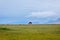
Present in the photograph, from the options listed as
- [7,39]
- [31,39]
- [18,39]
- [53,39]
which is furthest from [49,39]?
[7,39]

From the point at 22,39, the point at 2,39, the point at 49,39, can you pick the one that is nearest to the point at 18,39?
the point at 22,39

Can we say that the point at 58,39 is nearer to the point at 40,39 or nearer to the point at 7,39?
the point at 40,39

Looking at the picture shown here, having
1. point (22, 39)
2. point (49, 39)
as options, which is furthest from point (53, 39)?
point (22, 39)

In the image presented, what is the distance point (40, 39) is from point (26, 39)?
1.72 meters

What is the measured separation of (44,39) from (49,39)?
2.17ft

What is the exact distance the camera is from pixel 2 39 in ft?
72.2

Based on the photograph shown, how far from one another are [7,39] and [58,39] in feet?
20.8

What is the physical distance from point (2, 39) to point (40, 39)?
15.3 feet

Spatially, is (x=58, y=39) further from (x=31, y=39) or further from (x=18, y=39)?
(x=18, y=39)

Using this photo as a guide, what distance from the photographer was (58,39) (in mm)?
22438

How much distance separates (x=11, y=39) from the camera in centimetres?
2178

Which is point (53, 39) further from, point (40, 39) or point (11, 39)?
point (11, 39)

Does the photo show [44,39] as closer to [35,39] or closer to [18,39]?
A: [35,39]

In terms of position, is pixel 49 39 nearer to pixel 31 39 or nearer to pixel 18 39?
pixel 31 39
